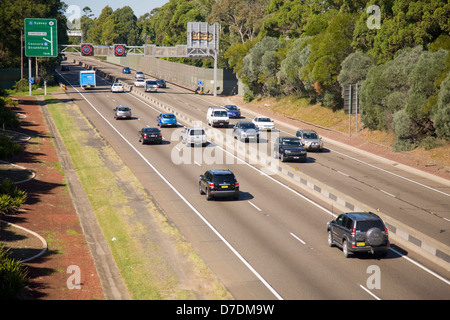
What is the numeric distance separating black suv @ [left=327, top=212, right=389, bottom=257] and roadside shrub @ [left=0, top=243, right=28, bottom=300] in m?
12.5

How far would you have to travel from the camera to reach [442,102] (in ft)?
147

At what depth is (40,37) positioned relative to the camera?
79.3 metres

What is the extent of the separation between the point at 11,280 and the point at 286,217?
1507 cm

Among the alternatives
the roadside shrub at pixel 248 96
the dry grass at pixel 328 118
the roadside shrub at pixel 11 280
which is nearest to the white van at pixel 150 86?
the dry grass at pixel 328 118

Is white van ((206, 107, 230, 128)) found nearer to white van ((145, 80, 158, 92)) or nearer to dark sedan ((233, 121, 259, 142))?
dark sedan ((233, 121, 259, 142))

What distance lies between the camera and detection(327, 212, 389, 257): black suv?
74.8 feet

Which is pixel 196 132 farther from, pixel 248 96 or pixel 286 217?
pixel 248 96

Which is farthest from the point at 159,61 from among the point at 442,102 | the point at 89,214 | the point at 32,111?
the point at 89,214

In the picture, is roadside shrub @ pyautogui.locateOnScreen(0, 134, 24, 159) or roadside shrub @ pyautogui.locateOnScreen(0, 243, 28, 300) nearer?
roadside shrub @ pyautogui.locateOnScreen(0, 243, 28, 300)

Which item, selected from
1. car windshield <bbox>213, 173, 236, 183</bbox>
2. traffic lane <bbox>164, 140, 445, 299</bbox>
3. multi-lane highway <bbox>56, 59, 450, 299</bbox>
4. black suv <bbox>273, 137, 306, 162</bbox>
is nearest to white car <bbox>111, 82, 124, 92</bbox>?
multi-lane highway <bbox>56, 59, 450, 299</bbox>

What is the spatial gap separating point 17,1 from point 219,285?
90.0 metres

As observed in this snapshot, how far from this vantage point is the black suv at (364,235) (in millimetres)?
22812

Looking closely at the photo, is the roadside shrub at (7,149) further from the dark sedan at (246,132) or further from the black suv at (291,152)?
the black suv at (291,152)

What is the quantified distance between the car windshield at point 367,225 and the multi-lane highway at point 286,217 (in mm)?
1404
